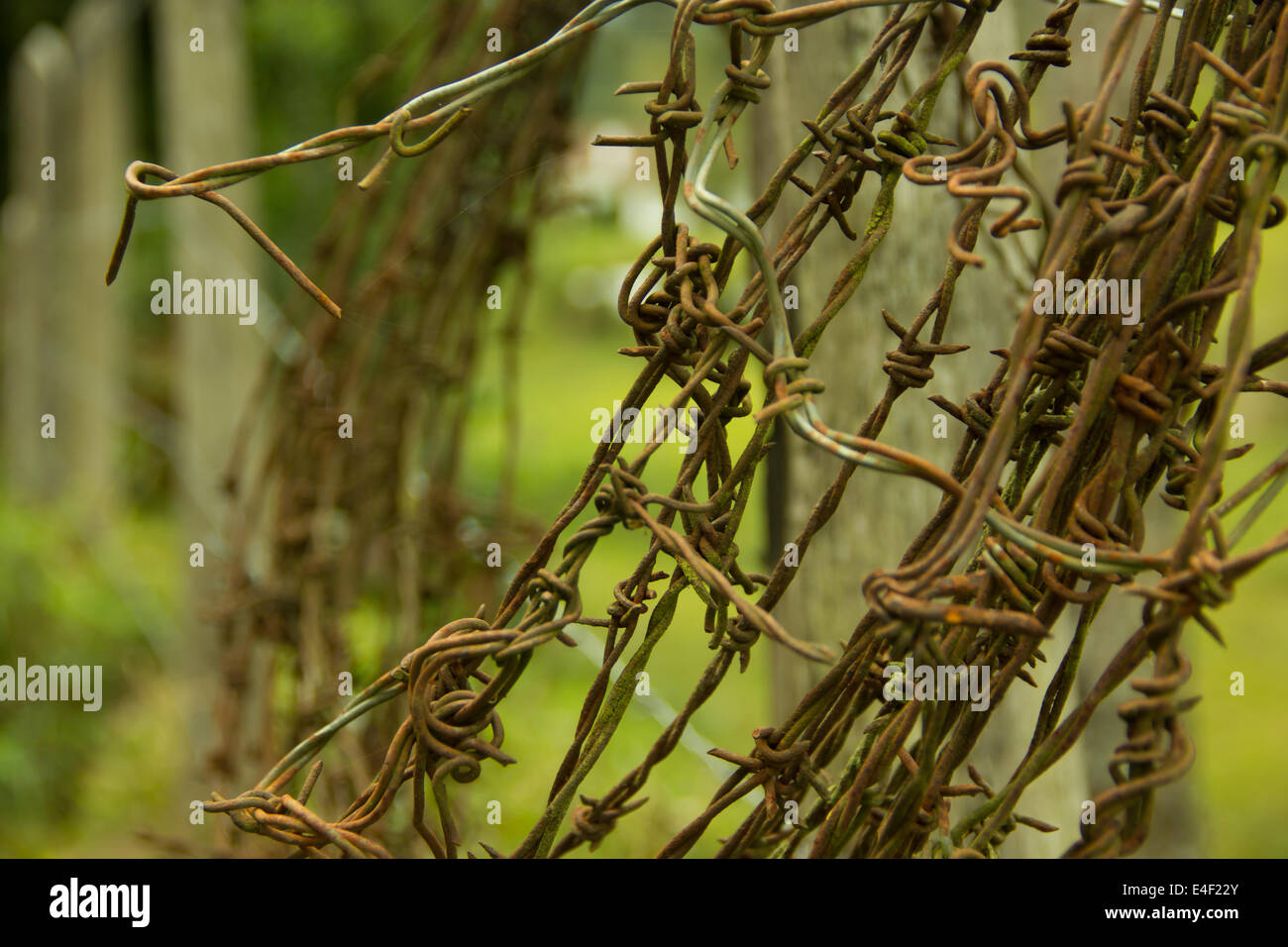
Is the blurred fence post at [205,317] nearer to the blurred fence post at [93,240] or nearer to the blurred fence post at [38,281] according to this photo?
the blurred fence post at [93,240]

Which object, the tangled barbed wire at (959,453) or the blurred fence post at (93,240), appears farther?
the blurred fence post at (93,240)

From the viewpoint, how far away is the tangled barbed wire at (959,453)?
1.60 feet

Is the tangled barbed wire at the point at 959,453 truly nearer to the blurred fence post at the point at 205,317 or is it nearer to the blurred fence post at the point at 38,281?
the blurred fence post at the point at 205,317

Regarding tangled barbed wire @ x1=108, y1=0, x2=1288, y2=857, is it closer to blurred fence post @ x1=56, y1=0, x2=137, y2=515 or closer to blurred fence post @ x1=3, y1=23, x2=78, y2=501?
blurred fence post @ x1=56, y1=0, x2=137, y2=515

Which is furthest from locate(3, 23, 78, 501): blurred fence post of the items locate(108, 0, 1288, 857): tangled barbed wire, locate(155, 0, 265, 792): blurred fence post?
locate(108, 0, 1288, 857): tangled barbed wire

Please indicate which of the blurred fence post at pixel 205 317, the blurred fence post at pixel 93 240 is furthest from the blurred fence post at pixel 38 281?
the blurred fence post at pixel 205 317

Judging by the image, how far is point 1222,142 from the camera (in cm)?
49

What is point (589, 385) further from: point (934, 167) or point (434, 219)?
point (934, 167)

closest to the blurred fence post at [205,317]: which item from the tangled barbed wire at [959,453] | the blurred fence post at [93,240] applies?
the tangled barbed wire at [959,453]

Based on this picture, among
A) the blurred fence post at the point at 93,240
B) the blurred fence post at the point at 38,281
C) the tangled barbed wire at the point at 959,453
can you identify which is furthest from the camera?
the blurred fence post at the point at 38,281

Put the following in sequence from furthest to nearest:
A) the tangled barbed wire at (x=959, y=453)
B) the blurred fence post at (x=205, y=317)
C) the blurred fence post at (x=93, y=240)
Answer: the blurred fence post at (x=93, y=240) → the blurred fence post at (x=205, y=317) → the tangled barbed wire at (x=959, y=453)

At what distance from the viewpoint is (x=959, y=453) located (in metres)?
0.59
